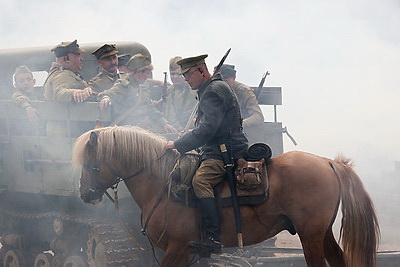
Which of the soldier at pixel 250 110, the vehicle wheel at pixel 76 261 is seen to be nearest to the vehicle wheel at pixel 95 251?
the vehicle wheel at pixel 76 261

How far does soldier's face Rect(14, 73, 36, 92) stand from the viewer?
11227 mm

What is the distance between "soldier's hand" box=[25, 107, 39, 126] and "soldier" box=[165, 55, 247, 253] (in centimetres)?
358

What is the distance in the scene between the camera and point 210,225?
22.6 ft

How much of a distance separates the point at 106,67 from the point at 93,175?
10.9 ft

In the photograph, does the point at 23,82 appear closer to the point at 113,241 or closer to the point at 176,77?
the point at 176,77

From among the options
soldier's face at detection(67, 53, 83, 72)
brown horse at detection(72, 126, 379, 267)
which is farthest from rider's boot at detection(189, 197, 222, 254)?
soldier's face at detection(67, 53, 83, 72)

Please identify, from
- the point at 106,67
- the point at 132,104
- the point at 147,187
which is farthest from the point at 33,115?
the point at 147,187

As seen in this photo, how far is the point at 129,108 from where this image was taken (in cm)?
907

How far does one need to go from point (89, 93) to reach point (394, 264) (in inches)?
211

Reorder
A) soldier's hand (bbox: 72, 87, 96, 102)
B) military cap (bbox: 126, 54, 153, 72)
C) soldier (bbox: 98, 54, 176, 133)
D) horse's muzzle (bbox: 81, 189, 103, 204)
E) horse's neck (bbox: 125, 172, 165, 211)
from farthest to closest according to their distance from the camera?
soldier's hand (bbox: 72, 87, 96, 102)
military cap (bbox: 126, 54, 153, 72)
soldier (bbox: 98, 54, 176, 133)
horse's neck (bbox: 125, 172, 165, 211)
horse's muzzle (bbox: 81, 189, 103, 204)

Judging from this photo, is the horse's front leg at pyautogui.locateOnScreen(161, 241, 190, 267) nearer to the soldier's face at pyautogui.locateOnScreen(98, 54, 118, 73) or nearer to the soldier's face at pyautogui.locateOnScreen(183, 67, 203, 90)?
the soldier's face at pyautogui.locateOnScreen(183, 67, 203, 90)

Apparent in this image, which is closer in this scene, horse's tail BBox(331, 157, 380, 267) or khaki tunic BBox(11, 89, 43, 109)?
horse's tail BBox(331, 157, 380, 267)

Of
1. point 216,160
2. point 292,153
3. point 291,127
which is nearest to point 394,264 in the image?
point 292,153

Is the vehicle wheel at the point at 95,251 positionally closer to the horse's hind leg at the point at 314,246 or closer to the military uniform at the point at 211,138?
the military uniform at the point at 211,138
